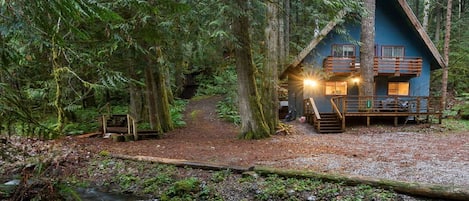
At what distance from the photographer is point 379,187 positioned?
15.6 feet

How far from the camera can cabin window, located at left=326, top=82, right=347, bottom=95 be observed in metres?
16.8

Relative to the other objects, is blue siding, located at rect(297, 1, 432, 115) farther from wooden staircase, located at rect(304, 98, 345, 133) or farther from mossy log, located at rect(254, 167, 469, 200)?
mossy log, located at rect(254, 167, 469, 200)

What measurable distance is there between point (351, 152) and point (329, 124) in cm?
553

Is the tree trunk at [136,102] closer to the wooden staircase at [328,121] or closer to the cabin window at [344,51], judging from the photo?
the wooden staircase at [328,121]

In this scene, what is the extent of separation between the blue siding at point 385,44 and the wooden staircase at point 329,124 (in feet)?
9.30

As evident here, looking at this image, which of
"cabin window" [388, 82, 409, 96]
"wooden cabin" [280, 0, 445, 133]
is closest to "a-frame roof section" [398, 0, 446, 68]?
"wooden cabin" [280, 0, 445, 133]

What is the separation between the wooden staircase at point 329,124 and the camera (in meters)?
12.7

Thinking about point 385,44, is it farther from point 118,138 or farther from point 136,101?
point 118,138

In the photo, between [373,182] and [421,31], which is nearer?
[373,182]

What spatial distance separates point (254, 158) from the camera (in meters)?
7.11

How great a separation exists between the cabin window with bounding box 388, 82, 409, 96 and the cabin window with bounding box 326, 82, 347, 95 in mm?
2588

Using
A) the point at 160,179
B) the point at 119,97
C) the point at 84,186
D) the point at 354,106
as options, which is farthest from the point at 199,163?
the point at 119,97

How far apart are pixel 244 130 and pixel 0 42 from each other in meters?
8.01

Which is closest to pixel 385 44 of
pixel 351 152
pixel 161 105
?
pixel 351 152
